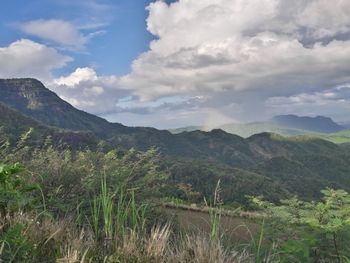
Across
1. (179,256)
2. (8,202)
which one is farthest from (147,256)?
(8,202)

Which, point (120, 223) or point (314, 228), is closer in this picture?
point (120, 223)

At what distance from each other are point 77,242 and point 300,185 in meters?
170

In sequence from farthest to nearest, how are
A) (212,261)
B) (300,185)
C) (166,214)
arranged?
(300,185), (166,214), (212,261)

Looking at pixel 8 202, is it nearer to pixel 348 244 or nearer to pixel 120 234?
pixel 120 234

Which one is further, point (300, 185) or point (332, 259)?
point (300, 185)

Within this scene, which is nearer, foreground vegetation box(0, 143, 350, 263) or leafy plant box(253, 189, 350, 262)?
foreground vegetation box(0, 143, 350, 263)

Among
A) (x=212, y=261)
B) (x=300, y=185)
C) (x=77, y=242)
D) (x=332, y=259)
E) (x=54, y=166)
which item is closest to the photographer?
(x=212, y=261)

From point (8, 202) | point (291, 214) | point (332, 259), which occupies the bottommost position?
point (332, 259)

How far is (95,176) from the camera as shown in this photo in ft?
25.4

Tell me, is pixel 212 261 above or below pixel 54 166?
below

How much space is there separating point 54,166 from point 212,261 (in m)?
4.63

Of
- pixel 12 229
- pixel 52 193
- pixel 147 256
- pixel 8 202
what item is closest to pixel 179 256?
pixel 147 256

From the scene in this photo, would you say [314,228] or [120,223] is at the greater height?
[120,223]

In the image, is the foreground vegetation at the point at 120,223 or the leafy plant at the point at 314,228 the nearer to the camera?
the foreground vegetation at the point at 120,223
